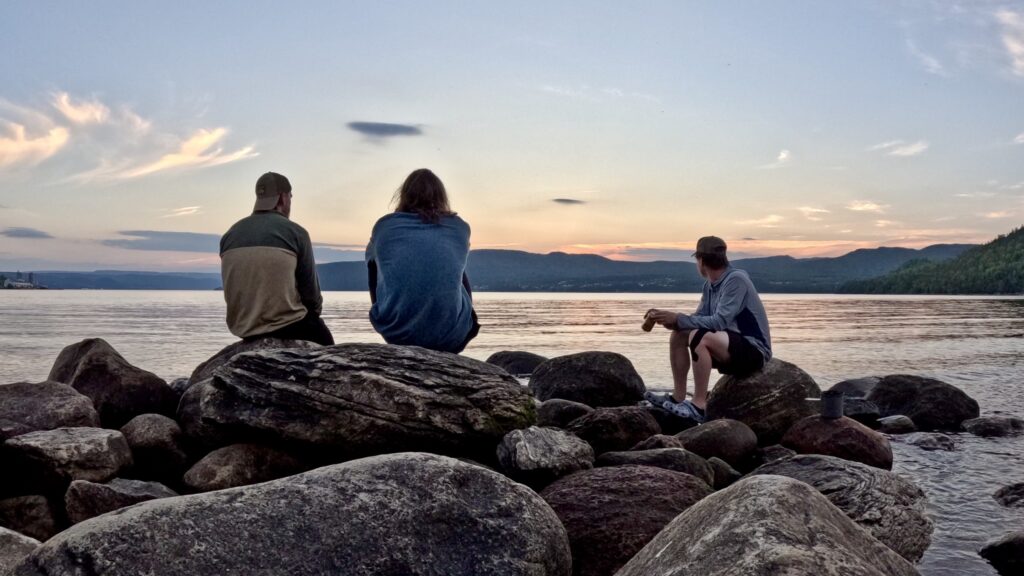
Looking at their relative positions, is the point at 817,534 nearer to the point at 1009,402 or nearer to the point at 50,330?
the point at 1009,402

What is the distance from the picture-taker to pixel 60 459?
685 cm

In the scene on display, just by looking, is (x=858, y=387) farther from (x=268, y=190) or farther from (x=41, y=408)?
(x=41, y=408)

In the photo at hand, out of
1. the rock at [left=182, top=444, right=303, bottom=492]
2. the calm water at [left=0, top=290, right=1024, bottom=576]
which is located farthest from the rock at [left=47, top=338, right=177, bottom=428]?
the calm water at [left=0, top=290, right=1024, bottom=576]

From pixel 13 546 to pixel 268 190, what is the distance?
542 centimetres

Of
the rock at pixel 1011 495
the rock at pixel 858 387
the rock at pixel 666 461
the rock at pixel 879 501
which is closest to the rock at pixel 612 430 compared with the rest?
the rock at pixel 666 461

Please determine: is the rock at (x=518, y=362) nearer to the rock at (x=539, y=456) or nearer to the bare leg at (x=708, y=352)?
the bare leg at (x=708, y=352)

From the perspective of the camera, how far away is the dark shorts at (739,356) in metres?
11.0

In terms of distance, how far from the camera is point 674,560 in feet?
11.4

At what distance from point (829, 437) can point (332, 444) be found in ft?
20.5

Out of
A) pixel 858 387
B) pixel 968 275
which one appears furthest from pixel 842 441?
pixel 968 275

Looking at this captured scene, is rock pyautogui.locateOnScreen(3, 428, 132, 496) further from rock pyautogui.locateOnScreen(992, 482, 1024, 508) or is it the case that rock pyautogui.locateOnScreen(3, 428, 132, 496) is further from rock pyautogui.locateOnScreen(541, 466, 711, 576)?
rock pyautogui.locateOnScreen(992, 482, 1024, 508)

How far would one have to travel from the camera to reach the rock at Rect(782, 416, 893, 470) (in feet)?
31.2

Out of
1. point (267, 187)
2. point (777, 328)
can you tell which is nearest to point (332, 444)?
point (267, 187)

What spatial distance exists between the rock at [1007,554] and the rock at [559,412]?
4.77 meters
